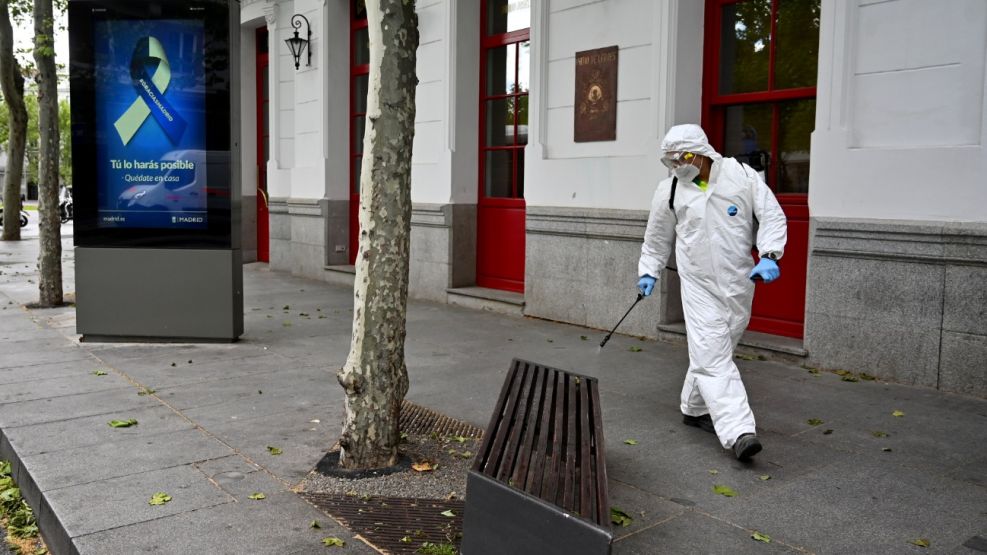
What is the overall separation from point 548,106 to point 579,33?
0.87 meters

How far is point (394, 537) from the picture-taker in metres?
3.70


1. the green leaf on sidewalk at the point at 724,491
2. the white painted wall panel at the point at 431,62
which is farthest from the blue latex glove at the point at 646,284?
the white painted wall panel at the point at 431,62

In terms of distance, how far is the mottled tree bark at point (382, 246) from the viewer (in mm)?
4309

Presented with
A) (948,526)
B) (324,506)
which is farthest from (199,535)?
(948,526)

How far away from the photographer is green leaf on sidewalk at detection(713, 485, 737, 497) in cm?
418

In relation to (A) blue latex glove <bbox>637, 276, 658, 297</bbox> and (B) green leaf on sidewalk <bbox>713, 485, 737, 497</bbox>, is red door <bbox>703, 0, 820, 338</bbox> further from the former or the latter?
(B) green leaf on sidewalk <bbox>713, 485, 737, 497</bbox>

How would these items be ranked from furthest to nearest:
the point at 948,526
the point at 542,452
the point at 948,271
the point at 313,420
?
the point at 948,271
the point at 313,420
the point at 948,526
the point at 542,452

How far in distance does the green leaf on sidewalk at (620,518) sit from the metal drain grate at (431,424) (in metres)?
1.39

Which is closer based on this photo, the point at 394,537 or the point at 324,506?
the point at 394,537

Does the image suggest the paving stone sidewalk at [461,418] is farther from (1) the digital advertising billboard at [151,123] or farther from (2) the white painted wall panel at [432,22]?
(2) the white painted wall panel at [432,22]

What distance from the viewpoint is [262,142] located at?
1639 centimetres

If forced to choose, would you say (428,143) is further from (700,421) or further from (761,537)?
(761,537)

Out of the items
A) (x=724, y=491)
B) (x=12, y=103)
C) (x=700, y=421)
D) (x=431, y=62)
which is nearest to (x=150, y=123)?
(x=431, y=62)

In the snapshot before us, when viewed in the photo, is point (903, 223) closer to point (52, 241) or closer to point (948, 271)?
point (948, 271)
